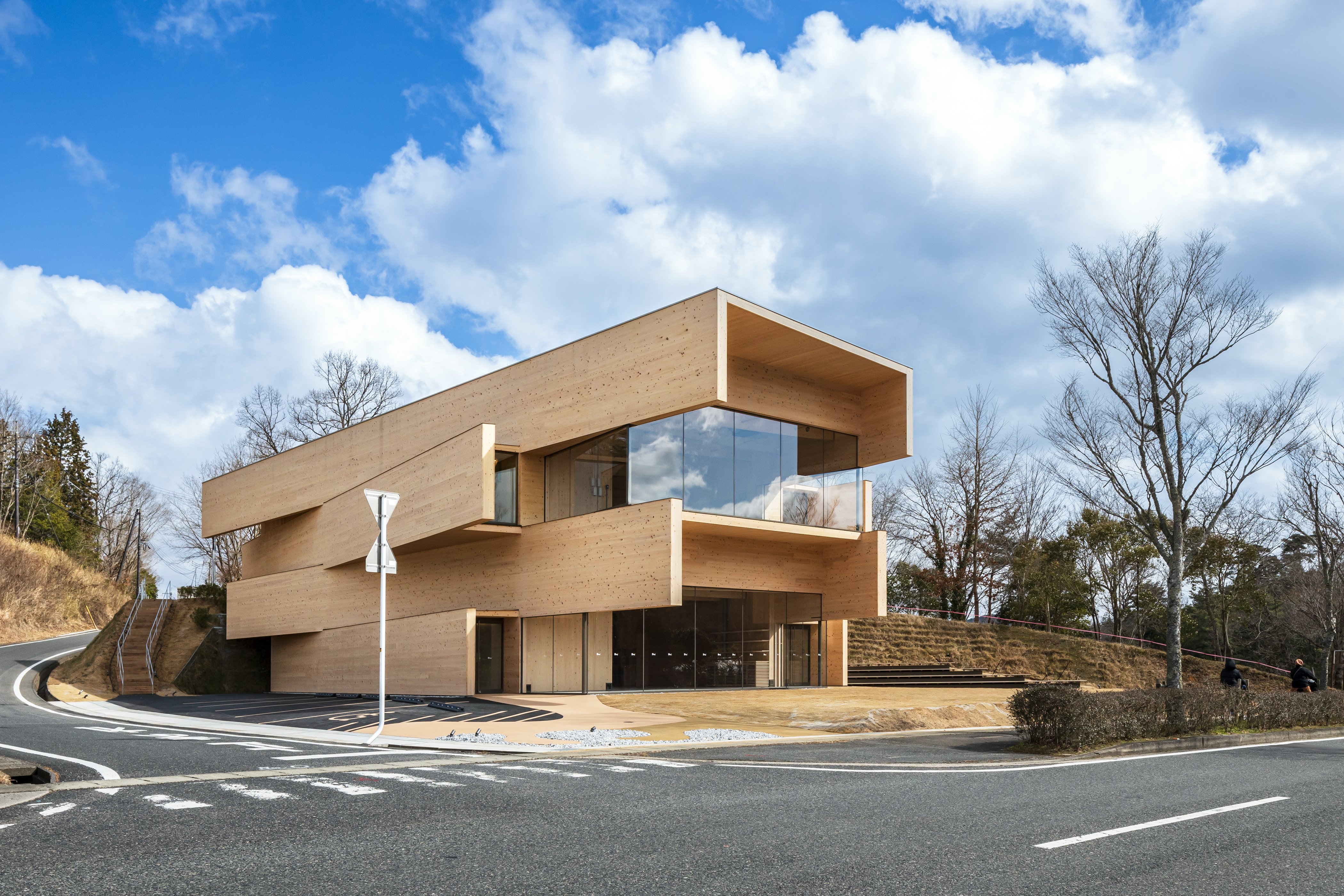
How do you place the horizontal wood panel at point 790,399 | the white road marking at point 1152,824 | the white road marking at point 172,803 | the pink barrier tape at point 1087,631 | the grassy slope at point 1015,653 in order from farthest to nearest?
the pink barrier tape at point 1087,631 → the grassy slope at point 1015,653 → the horizontal wood panel at point 790,399 → the white road marking at point 172,803 → the white road marking at point 1152,824

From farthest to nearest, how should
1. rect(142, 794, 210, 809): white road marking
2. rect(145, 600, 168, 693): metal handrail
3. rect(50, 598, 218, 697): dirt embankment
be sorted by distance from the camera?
rect(145, 600, 168, 693): metal handrail, rect(50, 598, 218, 697): dirt embankment, rect(142, 794, 210, 809): white road marking

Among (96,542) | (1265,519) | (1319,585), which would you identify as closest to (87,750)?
(1319,585)

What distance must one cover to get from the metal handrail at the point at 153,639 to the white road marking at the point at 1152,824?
32.6m

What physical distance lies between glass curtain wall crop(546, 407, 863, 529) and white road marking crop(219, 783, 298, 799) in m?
14.9

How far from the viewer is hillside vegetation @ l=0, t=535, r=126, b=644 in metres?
46.1

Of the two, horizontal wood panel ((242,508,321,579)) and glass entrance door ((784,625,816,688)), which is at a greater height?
horizontal wood panel ((242,508,321,579))

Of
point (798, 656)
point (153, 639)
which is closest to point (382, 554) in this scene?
point (798, 656)

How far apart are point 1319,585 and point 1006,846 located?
125 ft

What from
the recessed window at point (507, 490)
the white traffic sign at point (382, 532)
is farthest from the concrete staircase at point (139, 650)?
the white traffic sign at point (382, 532)

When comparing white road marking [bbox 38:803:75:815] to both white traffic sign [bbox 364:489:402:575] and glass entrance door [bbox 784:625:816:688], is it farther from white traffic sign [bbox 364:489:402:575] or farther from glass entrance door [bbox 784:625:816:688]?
glass entrance door [bbox 784:625:816:688]

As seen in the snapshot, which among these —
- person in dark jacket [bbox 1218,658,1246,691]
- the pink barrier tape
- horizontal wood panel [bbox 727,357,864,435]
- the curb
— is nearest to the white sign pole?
the curb

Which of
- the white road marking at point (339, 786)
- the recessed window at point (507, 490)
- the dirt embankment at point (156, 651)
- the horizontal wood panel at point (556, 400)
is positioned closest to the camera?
the white road marking at point (339, 786)

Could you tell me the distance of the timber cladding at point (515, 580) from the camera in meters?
22.6

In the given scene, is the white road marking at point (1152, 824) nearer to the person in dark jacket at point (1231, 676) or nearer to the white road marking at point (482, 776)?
the white road marking at point (482, 776)
